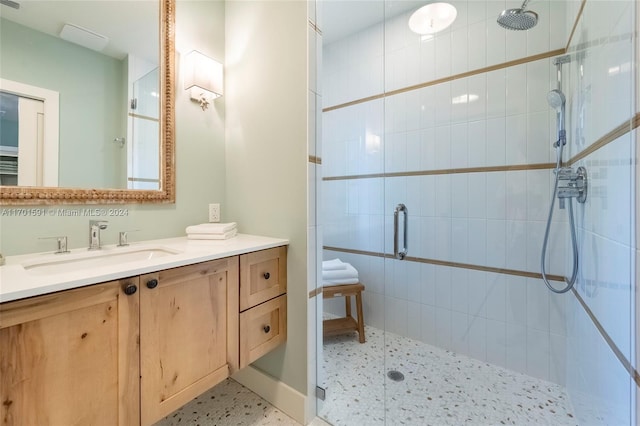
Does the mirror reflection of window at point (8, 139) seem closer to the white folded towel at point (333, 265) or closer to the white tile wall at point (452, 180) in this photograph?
the white tile wall at point (452, 180)

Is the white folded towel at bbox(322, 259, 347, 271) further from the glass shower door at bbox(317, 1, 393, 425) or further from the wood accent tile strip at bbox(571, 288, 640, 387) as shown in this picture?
the wood accent tile strip at bbox(571, 288, 640, 387)

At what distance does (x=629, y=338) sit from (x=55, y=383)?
5.07 ft

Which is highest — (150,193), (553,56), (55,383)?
(553,56)

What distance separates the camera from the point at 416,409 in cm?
142

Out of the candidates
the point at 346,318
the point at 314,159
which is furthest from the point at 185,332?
the point at 346,318

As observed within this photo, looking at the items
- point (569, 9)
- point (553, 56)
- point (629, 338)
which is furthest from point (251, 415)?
point (569, 9)

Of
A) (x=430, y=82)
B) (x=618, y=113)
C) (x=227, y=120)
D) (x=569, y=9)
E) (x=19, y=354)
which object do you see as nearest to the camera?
(x=19, y=354)

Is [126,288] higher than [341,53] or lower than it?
lower

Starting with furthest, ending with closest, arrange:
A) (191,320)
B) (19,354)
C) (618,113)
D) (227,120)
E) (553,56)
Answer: (227,120)
(553,56)
(191,320)
(618,113)
(19,354)

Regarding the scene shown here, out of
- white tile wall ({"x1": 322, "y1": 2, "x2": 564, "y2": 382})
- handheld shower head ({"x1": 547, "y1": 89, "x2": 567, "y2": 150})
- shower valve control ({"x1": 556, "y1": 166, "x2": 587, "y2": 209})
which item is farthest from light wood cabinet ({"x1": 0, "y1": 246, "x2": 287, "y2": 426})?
handheld shower head ({"x1": 547, "y1": 89, "x2": 567, "y2": 150})

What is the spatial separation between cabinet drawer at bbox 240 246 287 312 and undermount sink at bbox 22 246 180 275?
306 millimetres

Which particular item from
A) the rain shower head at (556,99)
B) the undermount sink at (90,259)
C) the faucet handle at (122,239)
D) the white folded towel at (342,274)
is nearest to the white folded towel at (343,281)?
the white folded towel at (342,274)

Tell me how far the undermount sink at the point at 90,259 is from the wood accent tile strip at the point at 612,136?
1.54 meters

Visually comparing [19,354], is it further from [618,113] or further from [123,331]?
[618,113]
